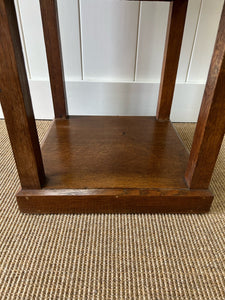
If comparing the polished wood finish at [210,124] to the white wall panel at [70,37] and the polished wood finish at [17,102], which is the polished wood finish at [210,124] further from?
the white wall panel at [70,37]

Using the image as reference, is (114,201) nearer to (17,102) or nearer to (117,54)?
(17,102)

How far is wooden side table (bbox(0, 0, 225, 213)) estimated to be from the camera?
1.22 feet

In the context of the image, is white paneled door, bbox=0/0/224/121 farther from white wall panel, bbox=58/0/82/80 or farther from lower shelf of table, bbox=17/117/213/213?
lower shelf of table, bbox=17/117/213/213

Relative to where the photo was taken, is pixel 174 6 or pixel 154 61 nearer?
pixel 174 6

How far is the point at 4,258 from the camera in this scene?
40 cm

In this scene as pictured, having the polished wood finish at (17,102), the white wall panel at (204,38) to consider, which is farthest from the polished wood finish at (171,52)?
the polished wood finish at (17,102)

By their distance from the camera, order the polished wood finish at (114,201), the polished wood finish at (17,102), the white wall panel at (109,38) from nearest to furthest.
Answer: the polished wood finish at (17,102)
the polished wood finish at (114,201)
the white wall panel at (109,38)

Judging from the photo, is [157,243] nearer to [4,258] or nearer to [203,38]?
[4,258]

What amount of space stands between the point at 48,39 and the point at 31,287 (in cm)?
62

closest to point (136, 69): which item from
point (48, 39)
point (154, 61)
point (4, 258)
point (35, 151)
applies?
point (154, 61)

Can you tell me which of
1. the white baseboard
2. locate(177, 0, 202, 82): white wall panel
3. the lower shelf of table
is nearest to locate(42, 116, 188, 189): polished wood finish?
the lower shelf of table

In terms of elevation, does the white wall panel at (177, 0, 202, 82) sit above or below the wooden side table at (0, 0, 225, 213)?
above

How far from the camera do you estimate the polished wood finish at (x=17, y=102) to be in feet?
1.08

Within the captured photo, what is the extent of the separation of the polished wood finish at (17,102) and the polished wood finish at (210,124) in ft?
1.07
